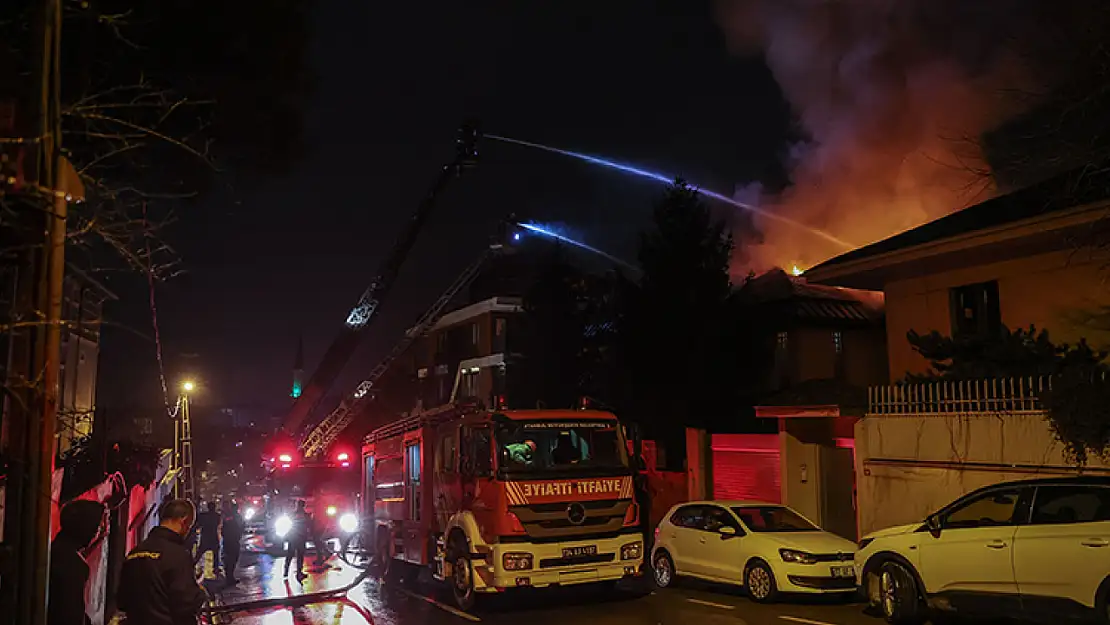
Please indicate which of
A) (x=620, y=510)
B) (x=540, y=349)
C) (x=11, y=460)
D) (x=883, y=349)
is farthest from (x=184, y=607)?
(x=883, y=349)

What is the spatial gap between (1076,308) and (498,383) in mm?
29395

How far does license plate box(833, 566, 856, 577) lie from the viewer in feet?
36.9

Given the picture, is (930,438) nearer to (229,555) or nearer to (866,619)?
(866,619)

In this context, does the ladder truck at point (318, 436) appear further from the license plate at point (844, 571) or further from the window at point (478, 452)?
the license plate at point (844, 571)

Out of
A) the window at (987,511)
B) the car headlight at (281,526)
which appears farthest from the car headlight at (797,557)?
the car headlight at (281,526)

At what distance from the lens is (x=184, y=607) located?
5508 mm

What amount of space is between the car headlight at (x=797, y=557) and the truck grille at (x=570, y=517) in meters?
2.12

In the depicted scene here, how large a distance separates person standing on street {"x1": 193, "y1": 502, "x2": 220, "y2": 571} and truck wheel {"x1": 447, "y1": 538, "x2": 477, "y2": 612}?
5790mm

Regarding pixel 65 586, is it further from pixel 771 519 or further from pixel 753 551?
pixel 771 519

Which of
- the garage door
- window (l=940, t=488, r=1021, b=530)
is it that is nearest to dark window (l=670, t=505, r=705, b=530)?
window (l=940, t=488, r=1021, b=530)

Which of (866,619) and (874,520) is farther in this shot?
(874,520)

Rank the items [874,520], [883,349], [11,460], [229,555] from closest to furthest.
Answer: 1. [11,460]
2. [874,520]
3. [229,555]
4. [883,349]

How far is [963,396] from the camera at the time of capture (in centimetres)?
1330

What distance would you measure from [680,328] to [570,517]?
12.1 meters
